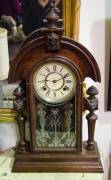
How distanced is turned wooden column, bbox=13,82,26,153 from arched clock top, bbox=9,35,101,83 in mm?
47

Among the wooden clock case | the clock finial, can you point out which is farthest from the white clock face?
the clock finial

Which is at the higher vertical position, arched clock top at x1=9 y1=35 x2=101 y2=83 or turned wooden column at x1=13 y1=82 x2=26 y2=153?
arched clock top at x1=9 y1=35 x2=101 y2=83

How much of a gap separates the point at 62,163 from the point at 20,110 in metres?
0.23

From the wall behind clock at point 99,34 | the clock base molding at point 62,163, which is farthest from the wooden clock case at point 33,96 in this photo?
the wall behind clock at point 99,34

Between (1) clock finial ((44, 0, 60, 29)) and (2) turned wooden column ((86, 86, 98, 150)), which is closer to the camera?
(1) clock finial ((44, 0, 60, 29))

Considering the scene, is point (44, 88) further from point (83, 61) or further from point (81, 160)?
point (81, 160)

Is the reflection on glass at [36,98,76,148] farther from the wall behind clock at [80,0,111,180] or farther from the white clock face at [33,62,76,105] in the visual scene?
the wall behind clock at [80,0,111,180]

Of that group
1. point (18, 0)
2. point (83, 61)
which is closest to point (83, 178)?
point (83, 61)

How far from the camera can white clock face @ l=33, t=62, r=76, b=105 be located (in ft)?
3.53

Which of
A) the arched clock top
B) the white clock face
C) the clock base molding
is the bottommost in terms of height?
the clock base molding

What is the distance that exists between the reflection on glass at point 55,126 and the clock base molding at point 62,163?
0.13ft

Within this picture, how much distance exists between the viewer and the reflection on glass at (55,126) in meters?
1.13

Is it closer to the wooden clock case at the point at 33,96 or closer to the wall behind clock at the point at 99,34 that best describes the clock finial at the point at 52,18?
the wooden clock case at the point at 33,96

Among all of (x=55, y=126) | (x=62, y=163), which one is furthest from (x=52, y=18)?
(x=62, y=163)
